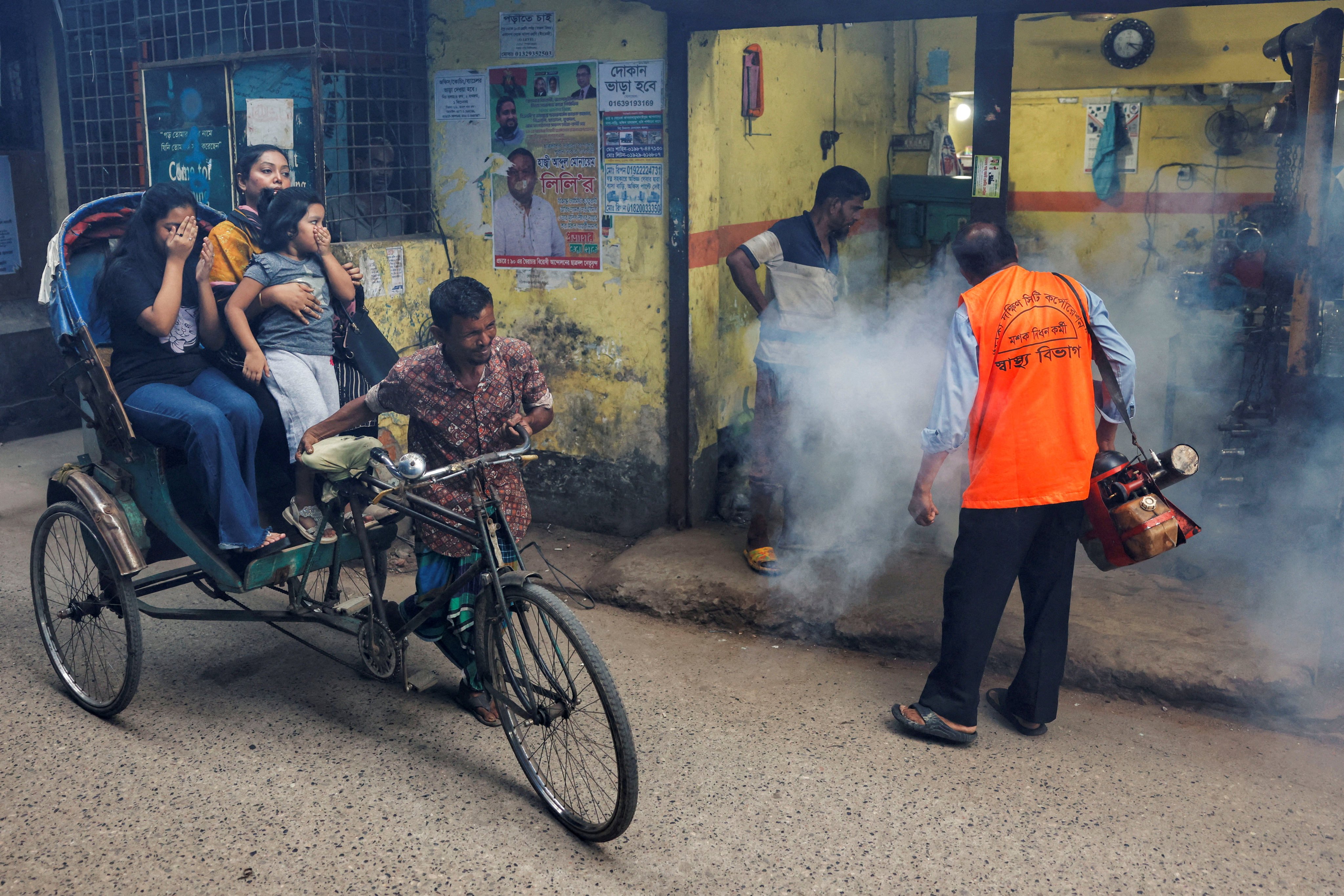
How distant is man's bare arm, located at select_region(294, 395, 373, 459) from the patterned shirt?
0.12 ft

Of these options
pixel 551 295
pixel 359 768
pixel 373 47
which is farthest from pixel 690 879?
pixel 373 47

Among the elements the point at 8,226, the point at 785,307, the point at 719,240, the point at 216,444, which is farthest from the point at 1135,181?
the point at 8,226

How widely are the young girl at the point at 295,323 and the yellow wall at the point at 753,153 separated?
2.17 metres

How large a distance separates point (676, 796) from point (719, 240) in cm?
379

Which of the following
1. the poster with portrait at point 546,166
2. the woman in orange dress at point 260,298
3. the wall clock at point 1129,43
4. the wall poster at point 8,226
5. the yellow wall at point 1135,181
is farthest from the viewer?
the yellow wall at point 1135,181

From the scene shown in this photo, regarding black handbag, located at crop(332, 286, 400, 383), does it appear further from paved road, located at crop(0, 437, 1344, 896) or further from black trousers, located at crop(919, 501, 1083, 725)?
black trousers, located at crop(919, 501, 1083, 725)

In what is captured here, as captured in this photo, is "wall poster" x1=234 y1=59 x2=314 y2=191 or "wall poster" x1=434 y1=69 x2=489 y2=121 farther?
"wall poster" x1=434 y1=69 x2=489 y2=121

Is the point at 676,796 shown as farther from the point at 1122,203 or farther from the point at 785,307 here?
the point at 1122,203

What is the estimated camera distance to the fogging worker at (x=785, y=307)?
5.86m

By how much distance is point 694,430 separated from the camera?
6.54 metres

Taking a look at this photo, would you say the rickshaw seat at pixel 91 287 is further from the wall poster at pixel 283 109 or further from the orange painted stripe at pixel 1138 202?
the orange painted stripe at pixel 1138 202

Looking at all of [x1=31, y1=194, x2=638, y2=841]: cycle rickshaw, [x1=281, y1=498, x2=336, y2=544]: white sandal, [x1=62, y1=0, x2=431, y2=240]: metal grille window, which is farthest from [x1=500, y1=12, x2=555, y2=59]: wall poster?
[x1=281, y1=498, x2=336, y2=544]: white sandal

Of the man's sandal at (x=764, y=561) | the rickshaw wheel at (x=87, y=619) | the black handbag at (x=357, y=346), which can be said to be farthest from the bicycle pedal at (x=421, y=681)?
the man's sandal at (x=764, y=561)

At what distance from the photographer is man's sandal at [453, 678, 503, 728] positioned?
4.48 metres
